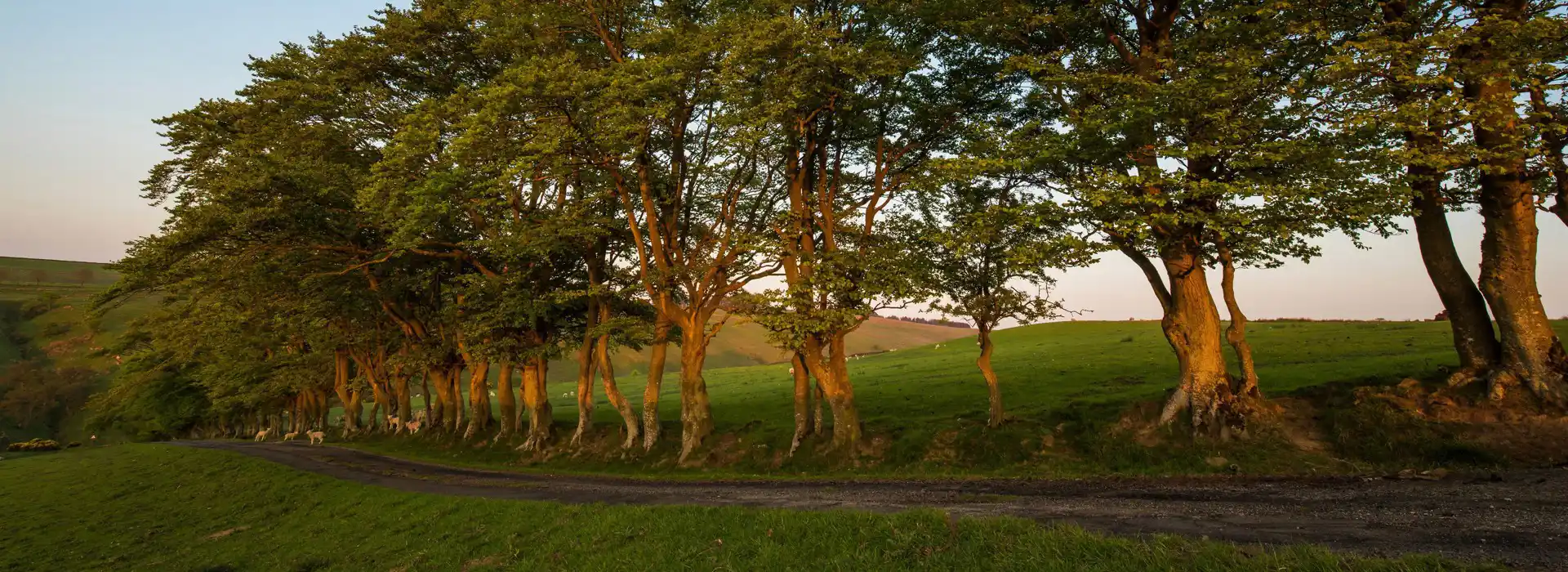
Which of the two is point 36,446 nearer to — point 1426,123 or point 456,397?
point 456,397

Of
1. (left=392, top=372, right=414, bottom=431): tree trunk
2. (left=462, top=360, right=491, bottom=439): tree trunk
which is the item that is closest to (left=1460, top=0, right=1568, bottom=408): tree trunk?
(left=462, top=360, right=491, bottom=439): tree trunk

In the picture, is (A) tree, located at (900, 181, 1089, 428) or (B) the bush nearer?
(A) tree, located at (900, 181, 1089, 428)

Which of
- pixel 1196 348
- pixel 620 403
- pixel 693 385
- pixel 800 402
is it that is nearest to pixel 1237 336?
pixel 1196 348

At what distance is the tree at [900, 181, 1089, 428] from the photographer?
Result: 23094 millimetres

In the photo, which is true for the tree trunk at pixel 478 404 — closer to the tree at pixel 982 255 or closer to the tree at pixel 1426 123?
the tree at pixel 982 255

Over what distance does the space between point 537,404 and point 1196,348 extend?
3313 cm

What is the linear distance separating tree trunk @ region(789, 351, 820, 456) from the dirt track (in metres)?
5.60

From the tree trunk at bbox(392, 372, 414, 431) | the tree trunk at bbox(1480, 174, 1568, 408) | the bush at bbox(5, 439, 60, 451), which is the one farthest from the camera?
the bush at bbox(5, 439, 60, 451)

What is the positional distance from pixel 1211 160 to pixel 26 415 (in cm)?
17694

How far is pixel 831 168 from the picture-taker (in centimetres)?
3209

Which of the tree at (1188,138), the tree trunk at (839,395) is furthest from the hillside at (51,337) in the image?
the tree at (1188,138)

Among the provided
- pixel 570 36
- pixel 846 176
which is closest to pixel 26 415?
pixel 570 36

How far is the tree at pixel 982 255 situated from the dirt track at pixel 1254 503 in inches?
313

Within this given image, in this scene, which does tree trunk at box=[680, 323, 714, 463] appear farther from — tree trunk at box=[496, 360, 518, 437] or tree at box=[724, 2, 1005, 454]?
tree trunk at box=[496, 360, 518, 437]
